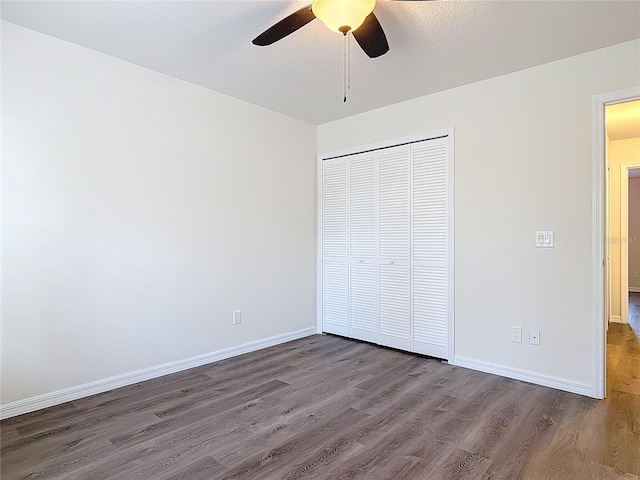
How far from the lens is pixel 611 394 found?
8.32ft

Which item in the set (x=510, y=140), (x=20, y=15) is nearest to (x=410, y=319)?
(x=510, y=140)

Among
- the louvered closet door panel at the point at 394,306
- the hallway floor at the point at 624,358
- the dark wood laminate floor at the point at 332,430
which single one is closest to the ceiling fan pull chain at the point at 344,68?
the louvered closet door panel at the point at 394,306

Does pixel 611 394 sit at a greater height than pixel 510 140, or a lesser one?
lesser

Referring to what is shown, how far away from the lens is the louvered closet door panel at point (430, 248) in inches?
127

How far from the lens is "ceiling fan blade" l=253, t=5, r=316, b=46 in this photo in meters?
1.77

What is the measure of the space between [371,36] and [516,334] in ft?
7.97

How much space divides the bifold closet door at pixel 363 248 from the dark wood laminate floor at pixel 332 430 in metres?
0.87

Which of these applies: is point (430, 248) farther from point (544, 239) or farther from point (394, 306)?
point (544, 239)

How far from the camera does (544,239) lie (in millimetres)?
2705

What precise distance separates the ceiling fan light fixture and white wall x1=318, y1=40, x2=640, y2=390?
5.65ft

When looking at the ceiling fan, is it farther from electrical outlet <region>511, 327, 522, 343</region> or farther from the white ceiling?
electrical outlet <region>511, 327, 522, 343</region>

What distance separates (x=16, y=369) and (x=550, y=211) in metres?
3.81

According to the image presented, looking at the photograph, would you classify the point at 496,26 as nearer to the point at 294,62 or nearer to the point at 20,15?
the point at 294,62

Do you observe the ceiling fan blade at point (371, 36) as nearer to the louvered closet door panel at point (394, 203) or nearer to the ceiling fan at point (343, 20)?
the ceiling fan at point (343, 20)
